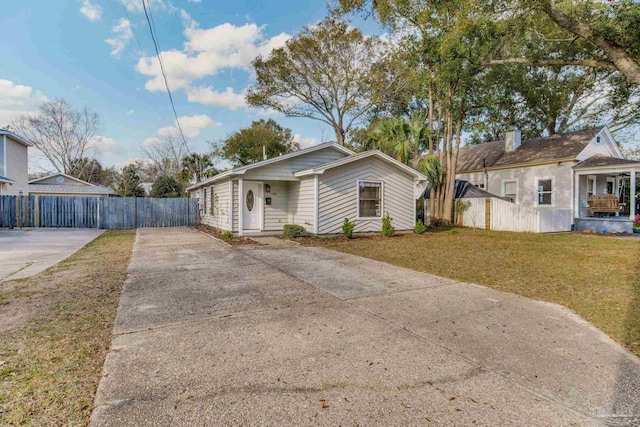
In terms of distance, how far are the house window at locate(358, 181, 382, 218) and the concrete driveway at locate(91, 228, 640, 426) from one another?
8234mm

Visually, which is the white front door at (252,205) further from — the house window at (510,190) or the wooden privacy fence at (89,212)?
the house window at (510,190)

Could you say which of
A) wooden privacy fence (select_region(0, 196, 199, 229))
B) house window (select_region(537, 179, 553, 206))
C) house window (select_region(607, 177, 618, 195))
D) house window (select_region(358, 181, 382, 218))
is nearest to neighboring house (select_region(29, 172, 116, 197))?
wooden privacy fence (select_region(0, 196, 199, 229))

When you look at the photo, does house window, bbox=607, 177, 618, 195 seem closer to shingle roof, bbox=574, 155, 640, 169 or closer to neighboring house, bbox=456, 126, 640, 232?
neighboring house, bbox=456, 126, 640, 232

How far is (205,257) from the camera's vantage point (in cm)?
851

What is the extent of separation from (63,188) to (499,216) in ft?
104

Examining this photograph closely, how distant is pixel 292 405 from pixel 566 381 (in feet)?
7.09

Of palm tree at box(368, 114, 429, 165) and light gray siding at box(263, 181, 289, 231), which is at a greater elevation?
palm tree at box(368, 114, 429, 165)

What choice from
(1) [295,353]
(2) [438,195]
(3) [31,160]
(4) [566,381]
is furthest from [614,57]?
(3) [31,160]

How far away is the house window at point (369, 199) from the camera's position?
1348 centimetres

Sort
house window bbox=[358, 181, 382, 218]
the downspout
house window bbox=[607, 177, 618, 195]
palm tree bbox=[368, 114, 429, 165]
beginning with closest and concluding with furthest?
1. house window bbox=[358, 181, 382, 218]
2. palm tree bbox=[368, 114, 429, 165]
3. house window bbox=[607, 177, 618, 195]
4. the downspout

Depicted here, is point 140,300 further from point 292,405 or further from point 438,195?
point 438,195

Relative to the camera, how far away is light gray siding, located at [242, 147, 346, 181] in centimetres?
1292

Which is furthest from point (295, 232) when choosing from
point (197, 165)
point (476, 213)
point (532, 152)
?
point (197, 165)

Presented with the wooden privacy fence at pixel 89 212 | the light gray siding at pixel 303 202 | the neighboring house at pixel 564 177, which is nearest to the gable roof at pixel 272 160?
the light gray siding at pixel 303 202
